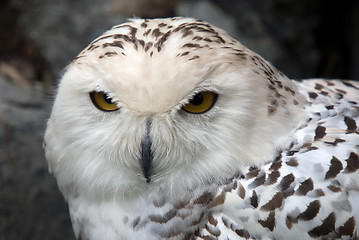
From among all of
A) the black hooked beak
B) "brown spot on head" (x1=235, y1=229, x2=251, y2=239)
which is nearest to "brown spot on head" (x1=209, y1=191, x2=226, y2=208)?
"brown spot on head" (x1=235, y1=229, x2=251, y2=239)

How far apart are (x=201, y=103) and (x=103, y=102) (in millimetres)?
311

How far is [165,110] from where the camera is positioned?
5.17 ft

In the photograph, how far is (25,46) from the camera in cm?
384

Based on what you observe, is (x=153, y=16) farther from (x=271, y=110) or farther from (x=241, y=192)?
(x=241, y=192)

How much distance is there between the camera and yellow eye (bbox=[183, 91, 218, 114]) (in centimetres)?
159

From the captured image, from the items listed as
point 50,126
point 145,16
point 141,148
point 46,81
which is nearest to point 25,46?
point 46,81

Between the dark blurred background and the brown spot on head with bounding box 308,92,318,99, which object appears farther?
the dark blurred background

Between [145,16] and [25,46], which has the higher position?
[145,16]

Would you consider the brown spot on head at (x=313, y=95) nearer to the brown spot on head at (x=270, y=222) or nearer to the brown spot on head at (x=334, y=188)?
the brown spot on head at (x=334, y=188)

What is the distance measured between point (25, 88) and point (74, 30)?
0.57 meters

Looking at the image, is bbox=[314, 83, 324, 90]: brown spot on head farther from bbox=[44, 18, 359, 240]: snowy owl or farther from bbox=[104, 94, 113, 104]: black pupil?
bbox=[104, 94, 113, 104]: black pupil

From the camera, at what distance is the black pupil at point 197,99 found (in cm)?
158

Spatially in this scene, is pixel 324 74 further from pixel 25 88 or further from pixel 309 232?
pixel 309 232

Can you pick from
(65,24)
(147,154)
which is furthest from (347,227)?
(65,24)
